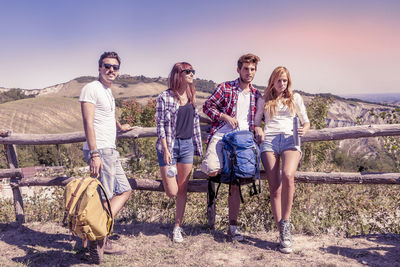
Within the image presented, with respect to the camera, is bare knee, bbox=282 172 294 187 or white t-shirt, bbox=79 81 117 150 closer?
white t-shirt, bbox=79 81 117 150

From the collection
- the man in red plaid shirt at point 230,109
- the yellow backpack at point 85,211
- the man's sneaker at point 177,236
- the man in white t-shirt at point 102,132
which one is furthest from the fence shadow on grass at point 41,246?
the man in red plaid shirt at point 230,109

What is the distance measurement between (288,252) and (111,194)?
2.15m

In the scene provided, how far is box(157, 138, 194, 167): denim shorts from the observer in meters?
→ 3.67

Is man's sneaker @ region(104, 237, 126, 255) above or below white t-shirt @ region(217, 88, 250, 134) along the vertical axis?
below

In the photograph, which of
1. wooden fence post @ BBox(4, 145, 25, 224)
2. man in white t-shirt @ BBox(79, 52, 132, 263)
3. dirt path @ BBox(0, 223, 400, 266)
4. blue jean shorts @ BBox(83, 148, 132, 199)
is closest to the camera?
man in white t-shirt @ BBox(79, 52, 132, 263)

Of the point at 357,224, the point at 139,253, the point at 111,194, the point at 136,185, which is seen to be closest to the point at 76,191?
the point at 111,194

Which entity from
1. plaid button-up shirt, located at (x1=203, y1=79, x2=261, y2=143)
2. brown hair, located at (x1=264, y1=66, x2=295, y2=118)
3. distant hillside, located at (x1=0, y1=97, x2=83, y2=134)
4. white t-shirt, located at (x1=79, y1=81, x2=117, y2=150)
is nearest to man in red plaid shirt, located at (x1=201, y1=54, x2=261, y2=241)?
plaid button-up shirt, located at (x1=203, y1=79, x2=261, y2=143)

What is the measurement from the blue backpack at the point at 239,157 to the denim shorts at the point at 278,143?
0.13 meters

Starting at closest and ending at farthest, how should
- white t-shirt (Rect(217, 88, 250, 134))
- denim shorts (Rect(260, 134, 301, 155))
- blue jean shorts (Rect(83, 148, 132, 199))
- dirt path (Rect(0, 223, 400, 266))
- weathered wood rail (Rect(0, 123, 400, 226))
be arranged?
blue jean shorts (Rect(83, 148, 132, 199)) → dirt path (Rect(0, 223, 400, 266)) → denim shorts (Rect(260, 134, 301, 155)) → white t-shirt (Rect(217, 88, 250, 134)) → weathered wood rail (Rect(0, 123, 400, 226))

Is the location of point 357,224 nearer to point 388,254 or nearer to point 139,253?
point 388,254

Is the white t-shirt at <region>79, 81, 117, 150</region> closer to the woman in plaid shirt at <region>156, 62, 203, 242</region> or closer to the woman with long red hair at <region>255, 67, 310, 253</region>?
the woman in plaid shirt at <region>156, 62, 203, 242</region>

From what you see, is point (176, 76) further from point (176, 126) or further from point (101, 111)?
point (101, 111)

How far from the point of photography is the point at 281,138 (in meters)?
3.61

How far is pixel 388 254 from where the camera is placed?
11.8ft
